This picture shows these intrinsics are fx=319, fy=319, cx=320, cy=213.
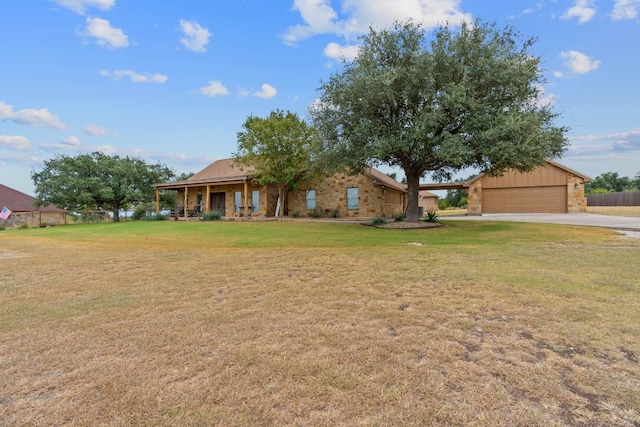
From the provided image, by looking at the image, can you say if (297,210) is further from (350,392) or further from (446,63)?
(350,392)

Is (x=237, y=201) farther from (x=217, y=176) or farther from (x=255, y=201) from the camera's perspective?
(x=217, y=176)

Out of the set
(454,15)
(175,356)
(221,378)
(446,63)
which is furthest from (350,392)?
(454,15)

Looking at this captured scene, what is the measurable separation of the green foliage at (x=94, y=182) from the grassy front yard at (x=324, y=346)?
23.4 m

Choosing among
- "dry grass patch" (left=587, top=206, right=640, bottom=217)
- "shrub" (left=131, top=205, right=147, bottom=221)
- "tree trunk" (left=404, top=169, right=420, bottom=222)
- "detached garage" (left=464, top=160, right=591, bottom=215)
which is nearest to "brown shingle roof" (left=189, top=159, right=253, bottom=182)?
"shrub" (left=131, top=205, right=147, bottom=221)

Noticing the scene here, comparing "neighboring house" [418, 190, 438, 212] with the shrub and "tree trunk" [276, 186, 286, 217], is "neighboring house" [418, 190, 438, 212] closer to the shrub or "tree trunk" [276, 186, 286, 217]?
"tree trunk" [276, 186, 286, 217]

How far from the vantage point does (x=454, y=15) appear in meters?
13.6

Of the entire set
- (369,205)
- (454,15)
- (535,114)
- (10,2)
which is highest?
(454,15)

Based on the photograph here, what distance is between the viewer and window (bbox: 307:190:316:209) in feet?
74.7

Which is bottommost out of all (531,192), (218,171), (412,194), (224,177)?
(412,194)

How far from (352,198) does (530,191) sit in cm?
1514

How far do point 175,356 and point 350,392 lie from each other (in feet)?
5.11

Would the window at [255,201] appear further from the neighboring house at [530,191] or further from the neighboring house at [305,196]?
the neighboring house at [530,191]

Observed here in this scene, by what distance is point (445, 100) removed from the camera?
39.1ft

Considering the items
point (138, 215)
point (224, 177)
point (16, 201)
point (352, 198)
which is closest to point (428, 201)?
point (352, 198)
